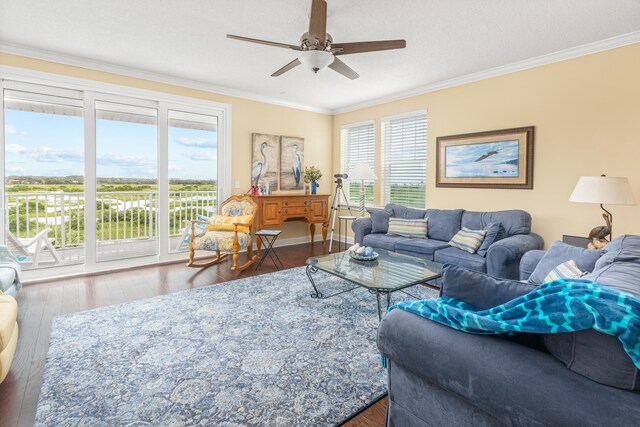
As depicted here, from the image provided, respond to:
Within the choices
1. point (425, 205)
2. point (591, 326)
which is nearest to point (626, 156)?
point (425, 205)

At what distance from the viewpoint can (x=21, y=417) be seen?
1.67 metres

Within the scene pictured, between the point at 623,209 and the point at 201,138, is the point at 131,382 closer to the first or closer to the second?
the point at 201,138

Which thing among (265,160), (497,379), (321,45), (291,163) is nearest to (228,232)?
(265,160)

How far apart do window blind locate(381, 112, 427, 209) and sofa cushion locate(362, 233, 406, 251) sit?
3.71 feet

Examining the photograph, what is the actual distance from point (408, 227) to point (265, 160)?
2.81 meters

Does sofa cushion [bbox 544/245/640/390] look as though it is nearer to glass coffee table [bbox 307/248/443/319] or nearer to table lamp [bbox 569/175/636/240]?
glass coffee table [bbox 307/248/443/319]

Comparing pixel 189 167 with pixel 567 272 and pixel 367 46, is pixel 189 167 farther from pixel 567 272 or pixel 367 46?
pixel 567 272

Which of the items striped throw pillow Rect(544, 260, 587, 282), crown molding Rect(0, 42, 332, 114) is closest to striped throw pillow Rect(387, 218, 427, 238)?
striped throw pillow Rect(544, 260, 587, 282)

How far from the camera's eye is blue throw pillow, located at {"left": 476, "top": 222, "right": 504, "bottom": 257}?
3.61m

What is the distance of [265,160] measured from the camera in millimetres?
5750

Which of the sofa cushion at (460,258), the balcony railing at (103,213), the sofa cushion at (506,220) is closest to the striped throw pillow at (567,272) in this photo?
the sofa cushion at (460,258)

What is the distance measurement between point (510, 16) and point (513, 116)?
151 cm

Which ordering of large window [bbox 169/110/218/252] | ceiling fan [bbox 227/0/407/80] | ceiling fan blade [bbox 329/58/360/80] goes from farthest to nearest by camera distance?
large window [bbox 169/110/218/252]
ceiling fan blade [bbox 329/58/360/80]
ceiling fan [bbox 227/0/407/80]

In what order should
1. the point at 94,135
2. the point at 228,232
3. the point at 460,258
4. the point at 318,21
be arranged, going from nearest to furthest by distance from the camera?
1. the point at 318,21
2. the point at 460,258
3. the point at 94,135
4. the point at 228,232
